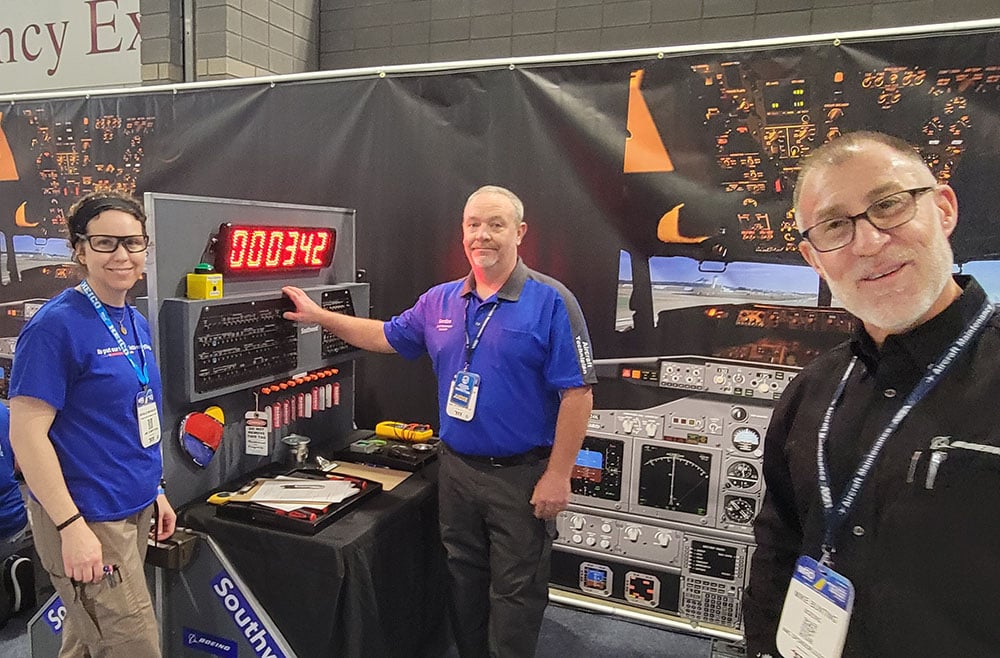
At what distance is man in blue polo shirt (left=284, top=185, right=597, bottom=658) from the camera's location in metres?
2.31

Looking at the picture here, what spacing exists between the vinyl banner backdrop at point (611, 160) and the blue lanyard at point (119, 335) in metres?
1.55

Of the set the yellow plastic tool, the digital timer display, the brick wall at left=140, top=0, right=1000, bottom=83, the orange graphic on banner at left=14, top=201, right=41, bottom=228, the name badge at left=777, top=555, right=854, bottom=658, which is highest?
the brick wall at left=140, top=0, right=1000, bottom=83

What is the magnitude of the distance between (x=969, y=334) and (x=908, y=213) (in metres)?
0.22

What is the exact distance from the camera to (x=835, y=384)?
1343mm

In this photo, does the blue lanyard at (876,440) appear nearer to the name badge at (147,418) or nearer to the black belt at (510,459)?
the black belt at (510,459)

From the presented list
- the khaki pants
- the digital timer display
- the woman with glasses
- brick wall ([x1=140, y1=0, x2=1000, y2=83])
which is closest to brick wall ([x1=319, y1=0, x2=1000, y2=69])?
brick wall ([x1=140, y1=0, x2=1000, y2=83])

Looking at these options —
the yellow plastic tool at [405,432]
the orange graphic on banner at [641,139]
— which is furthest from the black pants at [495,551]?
the orange graphic on banner at [641,139]

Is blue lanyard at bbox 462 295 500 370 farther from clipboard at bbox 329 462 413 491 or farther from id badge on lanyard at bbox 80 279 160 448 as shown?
id badge on lanyard at bbox 80 279 160 448

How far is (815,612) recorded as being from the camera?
4.09 ft

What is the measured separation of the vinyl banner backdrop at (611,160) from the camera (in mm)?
2502

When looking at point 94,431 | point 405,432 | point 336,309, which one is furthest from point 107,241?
point 405,432

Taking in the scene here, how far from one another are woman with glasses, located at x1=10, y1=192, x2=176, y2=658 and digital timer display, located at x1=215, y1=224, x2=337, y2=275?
0.34m

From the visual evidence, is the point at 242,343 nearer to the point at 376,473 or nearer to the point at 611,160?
the point at 376,473

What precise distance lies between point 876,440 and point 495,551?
143 cm
